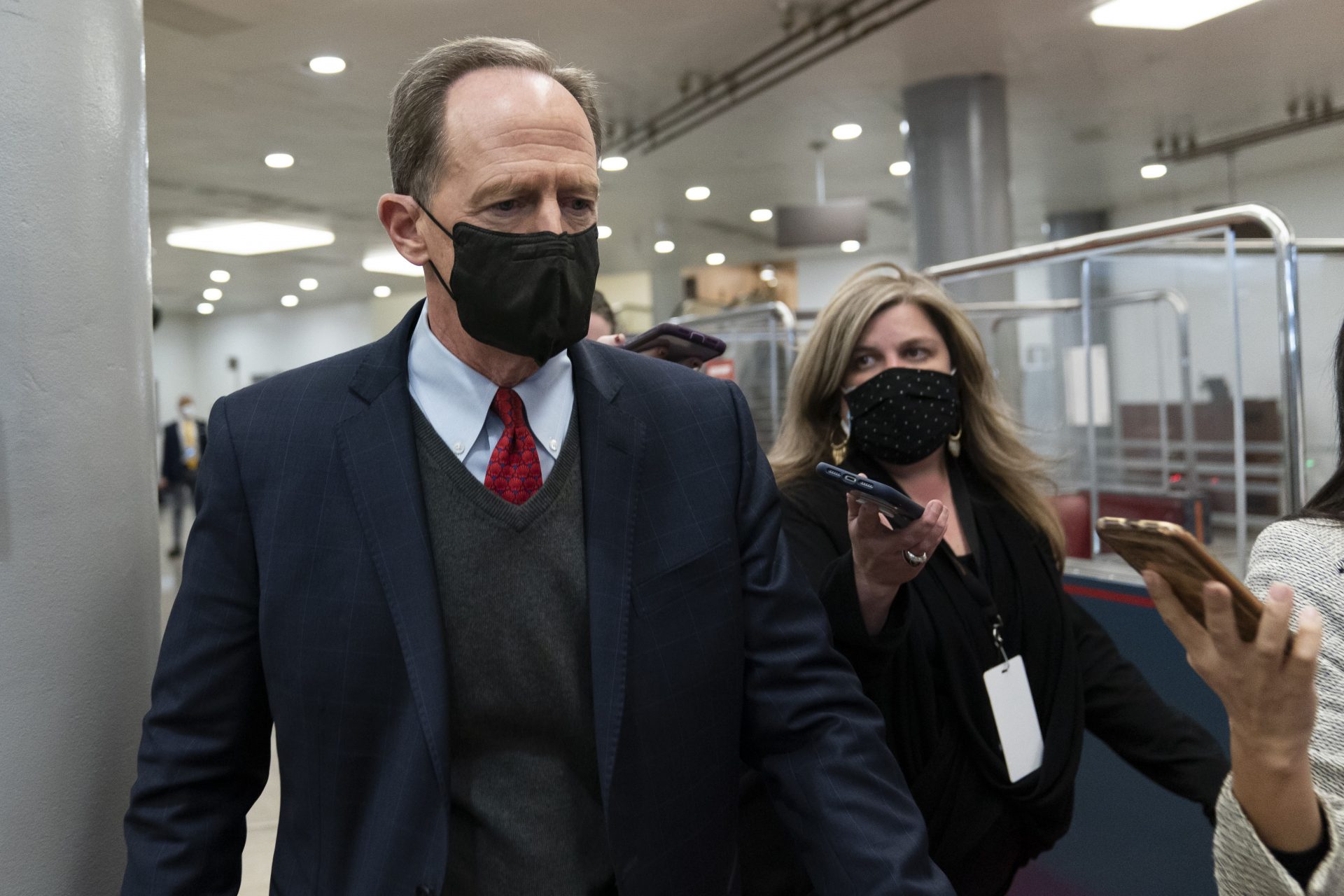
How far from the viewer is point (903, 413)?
2.04 metres

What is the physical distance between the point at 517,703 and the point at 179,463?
13.6 metres

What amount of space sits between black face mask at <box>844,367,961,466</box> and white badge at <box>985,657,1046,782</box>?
424mm

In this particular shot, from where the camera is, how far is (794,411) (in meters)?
2.21

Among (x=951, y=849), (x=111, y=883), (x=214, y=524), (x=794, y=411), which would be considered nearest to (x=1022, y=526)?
(x=794, y=411)

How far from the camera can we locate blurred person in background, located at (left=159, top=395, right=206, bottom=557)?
13.0 meters

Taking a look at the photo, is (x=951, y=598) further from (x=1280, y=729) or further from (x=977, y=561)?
(x=1280, y=729)

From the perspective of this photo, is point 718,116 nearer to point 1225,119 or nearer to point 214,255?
point 1225,119

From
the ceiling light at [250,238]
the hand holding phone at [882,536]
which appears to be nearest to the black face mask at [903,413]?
the hand holding phone at [882,536]

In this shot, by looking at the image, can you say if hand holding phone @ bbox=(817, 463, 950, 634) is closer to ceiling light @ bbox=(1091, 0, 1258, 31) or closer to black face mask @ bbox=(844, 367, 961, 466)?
black face mask @ bbox=(844, 367, 961, 466)

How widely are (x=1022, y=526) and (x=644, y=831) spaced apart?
1.13m

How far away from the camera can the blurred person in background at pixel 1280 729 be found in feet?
3.26

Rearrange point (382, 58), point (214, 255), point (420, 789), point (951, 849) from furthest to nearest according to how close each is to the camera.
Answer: point (214, 255) → point (382, 58) → point (951, 849) → point (420, 789)

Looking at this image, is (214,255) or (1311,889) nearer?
(1311,889)

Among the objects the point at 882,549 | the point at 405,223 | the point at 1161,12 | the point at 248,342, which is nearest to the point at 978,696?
the point at 882,549
